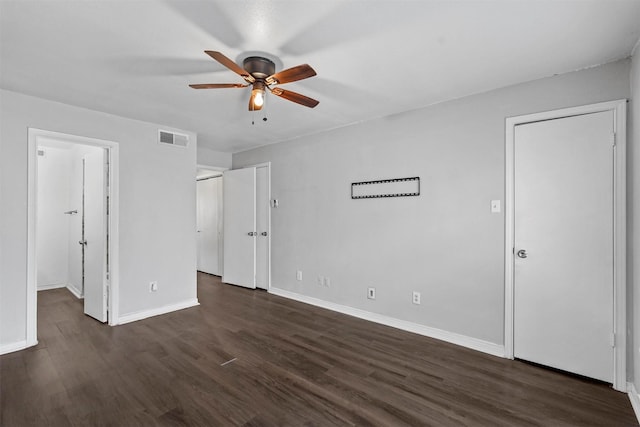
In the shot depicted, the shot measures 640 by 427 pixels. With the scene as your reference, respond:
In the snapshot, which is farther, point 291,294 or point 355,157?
point 291,294

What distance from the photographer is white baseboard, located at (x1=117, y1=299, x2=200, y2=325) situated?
341cm

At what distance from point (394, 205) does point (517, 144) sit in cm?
130

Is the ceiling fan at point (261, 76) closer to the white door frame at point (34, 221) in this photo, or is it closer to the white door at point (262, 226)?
the white door frame at point (34, 221)

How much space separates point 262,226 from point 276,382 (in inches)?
113

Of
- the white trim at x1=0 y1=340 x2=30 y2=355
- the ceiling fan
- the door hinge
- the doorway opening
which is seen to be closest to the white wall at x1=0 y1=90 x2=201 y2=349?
the white trim at x1=0 y1=340 x2=30 y2=355

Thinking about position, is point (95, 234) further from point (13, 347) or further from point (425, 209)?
point (425, 209)

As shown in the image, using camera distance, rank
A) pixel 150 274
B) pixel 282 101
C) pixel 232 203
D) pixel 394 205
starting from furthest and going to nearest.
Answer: pixel 232 203, pixel 150 274, pixel 394 205, pixel 282 101

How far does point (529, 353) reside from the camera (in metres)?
2.51

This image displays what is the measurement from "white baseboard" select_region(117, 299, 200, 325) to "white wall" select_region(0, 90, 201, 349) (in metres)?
0.04

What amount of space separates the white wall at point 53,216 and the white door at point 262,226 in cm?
332

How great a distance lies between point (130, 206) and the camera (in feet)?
11.4

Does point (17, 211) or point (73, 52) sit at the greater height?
point (73, 52)

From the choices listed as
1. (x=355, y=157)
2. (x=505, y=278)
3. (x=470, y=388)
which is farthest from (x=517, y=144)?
(x=470, y=388)

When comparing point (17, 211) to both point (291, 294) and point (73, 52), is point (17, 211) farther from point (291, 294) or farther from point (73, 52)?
point (291, 294)
